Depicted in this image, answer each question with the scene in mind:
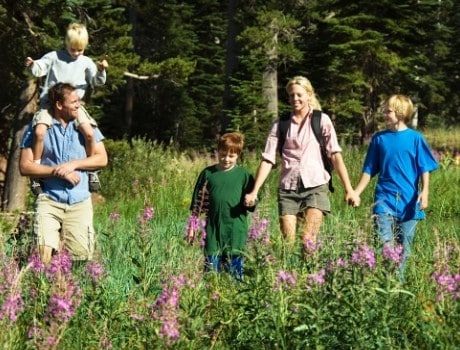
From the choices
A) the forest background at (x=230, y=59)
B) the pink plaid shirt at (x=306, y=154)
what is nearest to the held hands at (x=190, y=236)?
the pink plaid shirt at (x=306, y=154)

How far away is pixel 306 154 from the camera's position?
543 centimetres

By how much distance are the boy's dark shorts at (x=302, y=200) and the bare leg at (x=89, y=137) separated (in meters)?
1.40

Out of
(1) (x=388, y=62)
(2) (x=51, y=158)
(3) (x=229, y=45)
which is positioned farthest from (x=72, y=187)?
(1) (x=388, y=62)

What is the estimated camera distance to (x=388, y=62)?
2194cm

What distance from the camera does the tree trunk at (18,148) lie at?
11312 mm

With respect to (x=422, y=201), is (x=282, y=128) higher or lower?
higher

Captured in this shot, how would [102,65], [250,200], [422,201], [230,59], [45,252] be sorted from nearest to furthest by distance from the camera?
[45,252] < [250,200] < [422,201] < [102,65] < [230,59]

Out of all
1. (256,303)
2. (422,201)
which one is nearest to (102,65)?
(422,201)

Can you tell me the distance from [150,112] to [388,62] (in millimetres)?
13976

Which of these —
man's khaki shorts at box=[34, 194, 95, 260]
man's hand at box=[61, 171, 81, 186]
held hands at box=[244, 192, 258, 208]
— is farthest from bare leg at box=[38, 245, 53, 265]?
held hands at box=[244, 192, 258, 208]

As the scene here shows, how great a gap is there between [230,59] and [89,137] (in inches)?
582

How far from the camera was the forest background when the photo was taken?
11.6 m

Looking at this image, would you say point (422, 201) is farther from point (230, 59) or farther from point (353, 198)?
point (230, 59)

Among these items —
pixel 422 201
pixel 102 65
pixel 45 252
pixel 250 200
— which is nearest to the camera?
pixel 45 252
